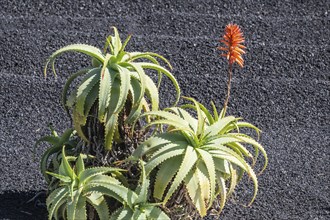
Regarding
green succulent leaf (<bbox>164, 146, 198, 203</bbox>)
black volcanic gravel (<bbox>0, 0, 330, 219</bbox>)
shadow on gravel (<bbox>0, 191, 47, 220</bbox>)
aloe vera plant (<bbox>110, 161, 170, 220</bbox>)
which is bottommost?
shadow on gravel (<bbox>0, 191, 47, 220</bbox>)

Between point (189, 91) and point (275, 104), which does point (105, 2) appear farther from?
point (275, 104)

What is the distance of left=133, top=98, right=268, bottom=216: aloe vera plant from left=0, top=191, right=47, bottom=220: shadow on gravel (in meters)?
0.80

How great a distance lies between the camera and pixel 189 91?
199 inches

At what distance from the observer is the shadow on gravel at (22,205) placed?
3.73 meters

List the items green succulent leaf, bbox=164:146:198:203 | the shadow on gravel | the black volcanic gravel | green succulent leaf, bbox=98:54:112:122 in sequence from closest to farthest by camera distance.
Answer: green succulent leaf, bbox=164:146:198:203, green succulent leaf, bbox=98:54:112:122, the shadow on gravel, the black volcanic gravel

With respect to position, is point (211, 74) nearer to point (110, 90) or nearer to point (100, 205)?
point (110, 90)

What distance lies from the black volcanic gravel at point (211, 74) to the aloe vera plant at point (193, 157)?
77 centimetres

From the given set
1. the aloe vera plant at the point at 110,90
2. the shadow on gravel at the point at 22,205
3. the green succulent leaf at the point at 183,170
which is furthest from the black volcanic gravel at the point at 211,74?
the green succulent leaf at the point at 183,170

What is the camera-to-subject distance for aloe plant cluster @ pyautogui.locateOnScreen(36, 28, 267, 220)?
311cm

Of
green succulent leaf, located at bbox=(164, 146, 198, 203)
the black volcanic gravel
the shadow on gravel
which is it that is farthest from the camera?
the black volcanic gravel

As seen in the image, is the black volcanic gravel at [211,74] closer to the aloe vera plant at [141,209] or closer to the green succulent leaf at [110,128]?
the green succulent leaf at [110,128]

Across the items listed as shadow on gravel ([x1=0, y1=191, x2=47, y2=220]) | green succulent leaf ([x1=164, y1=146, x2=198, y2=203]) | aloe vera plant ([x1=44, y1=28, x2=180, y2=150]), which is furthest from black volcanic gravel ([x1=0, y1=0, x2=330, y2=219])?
green succulent leaf ([x1=164, y1=146, x2=198, y2=203])

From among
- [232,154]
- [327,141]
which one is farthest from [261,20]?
[232,154]

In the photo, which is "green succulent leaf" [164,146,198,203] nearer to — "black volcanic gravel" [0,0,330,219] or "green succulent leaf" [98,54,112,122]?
"green succulent leaf" [98,54,112,122]
